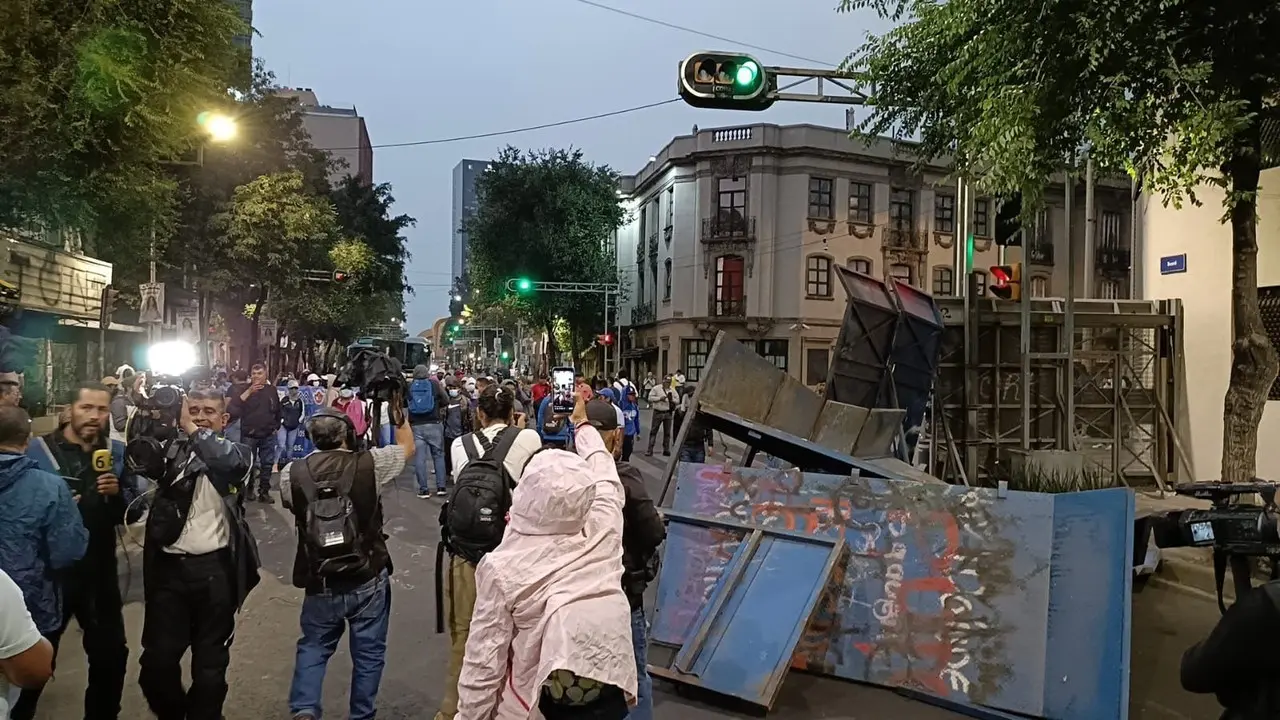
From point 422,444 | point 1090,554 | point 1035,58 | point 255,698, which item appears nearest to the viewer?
point 1090,554

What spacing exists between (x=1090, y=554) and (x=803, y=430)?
3.97m

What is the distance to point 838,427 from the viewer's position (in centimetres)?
883

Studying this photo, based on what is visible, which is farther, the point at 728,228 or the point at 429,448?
the point at 728,228

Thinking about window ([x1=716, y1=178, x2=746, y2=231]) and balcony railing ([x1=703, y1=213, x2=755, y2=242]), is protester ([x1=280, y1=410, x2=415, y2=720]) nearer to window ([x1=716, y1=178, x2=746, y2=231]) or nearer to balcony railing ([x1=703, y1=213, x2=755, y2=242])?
balcony railing ([x1=703, y1=213, x2=755, y2=242])

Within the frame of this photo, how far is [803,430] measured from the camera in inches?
336

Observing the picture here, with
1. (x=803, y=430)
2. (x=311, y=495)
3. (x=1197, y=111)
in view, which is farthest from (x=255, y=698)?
(x=1197, y=111)

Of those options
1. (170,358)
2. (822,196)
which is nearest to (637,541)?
(170,358)

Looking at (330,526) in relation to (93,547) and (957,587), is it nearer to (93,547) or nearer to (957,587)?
(93,547)

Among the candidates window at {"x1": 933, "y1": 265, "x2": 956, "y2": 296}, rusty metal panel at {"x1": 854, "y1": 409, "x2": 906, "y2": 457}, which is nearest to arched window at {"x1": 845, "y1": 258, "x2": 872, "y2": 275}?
window at {"x1": 933, "y1": 265, "x2": 956, "y2": 296}

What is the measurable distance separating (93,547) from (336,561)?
137 cm

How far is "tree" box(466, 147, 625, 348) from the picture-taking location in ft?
140

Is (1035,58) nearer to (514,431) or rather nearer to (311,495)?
(514,431)

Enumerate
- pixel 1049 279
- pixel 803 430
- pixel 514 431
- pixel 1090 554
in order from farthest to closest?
pixel 1049 279
pixel 803 430
pixel 1090 554
pixel 514 431

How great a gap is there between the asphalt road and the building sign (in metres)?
13.7
